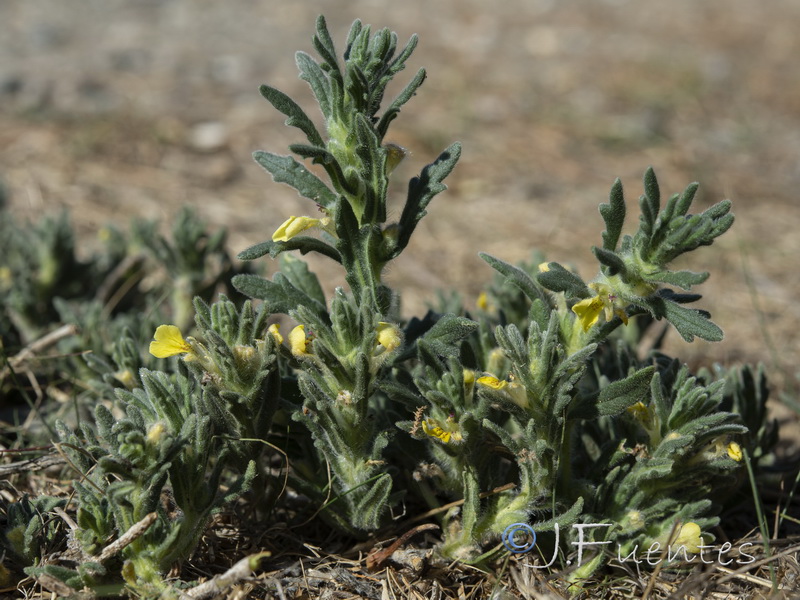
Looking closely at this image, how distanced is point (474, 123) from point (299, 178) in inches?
203

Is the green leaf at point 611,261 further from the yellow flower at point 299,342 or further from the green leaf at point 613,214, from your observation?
the yellow flower at point 299,342

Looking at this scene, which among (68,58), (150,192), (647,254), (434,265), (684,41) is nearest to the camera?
(647,254)

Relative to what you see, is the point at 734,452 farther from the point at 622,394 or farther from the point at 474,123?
the point at 474,123

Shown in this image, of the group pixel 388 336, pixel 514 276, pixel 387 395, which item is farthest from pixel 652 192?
pixel 387 395

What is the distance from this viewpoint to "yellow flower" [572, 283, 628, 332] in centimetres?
223

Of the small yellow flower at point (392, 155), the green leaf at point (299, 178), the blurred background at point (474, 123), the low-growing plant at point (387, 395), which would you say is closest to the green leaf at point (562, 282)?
the low-growing plant at point (387, 395)

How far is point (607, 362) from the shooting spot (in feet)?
9.43

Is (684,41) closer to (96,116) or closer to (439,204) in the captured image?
(439,204)

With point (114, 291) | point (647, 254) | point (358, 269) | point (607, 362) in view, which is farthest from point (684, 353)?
point (114, 291)

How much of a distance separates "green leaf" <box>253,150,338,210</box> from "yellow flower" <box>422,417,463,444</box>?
0.67 meters

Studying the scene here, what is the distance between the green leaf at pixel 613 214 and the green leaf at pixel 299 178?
0.76m

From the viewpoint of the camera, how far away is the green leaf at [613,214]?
7.16 ft

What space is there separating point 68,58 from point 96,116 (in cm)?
162

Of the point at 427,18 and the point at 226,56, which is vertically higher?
the point at 427,18
